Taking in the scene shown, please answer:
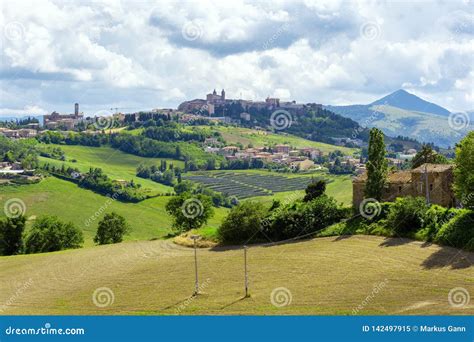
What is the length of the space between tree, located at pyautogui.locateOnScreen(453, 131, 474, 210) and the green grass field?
84275 millimetres

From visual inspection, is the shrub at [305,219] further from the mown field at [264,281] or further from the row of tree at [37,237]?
the row of tree at [37,237]

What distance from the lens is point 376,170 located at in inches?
2611

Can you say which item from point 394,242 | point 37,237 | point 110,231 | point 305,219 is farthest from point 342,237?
point 110,231

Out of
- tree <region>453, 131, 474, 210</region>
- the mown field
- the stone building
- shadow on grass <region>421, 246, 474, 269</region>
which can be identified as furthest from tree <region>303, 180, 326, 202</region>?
shadow on grass <region>421, 246, 474, 269</region>

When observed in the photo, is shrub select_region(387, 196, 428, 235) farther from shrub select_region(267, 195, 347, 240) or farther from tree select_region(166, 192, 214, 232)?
tree select_region(166, 192, 214, 232)

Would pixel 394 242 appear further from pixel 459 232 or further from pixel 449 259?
pixel 449 259

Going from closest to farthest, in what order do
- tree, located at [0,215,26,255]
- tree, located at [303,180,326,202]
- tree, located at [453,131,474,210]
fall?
tree, located at [453,131,474,210] < tree, located at [303,180,326,202] < tree, located at [0,215,26,255]

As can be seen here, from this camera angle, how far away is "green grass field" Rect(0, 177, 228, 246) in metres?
144

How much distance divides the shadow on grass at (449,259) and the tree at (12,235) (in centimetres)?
6531

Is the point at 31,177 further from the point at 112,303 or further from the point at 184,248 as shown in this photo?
the point at 112,303

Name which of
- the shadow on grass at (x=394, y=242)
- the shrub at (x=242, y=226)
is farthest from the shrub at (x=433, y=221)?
the shrub at (x=242, y=226)

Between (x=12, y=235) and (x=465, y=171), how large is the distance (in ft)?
218

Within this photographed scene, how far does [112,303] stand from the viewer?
45281mm

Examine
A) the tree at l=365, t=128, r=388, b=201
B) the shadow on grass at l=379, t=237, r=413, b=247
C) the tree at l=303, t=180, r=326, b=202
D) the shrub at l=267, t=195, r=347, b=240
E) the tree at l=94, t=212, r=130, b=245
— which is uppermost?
the tree at l=365, t=128, r=388, b=201
